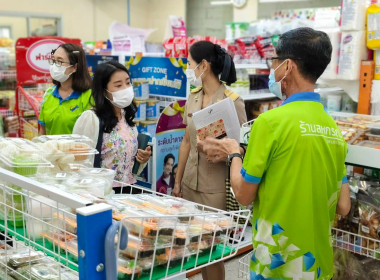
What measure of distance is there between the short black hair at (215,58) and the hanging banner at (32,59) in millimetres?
2173

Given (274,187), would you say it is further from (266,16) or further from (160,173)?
(266,16)

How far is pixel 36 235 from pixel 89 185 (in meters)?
0.21

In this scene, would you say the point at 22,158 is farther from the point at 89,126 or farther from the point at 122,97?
the point at 122,97

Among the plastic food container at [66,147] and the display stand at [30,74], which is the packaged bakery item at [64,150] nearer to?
the plastic food container at [66,147]

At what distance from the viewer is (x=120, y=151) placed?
265 centimetres

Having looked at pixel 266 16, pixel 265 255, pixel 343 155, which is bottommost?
pixel 265 255

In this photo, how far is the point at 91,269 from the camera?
971mm

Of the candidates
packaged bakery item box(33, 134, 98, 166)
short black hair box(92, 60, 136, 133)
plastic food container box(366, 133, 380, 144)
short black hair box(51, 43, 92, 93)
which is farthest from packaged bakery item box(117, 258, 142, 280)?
short black hair box(51, 43, 92, 93)

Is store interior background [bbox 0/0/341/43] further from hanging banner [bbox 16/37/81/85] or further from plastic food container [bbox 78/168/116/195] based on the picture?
plastic food container [bbox 78/168/116/195]

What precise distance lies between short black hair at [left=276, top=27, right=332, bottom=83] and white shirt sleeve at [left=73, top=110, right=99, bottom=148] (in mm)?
1381

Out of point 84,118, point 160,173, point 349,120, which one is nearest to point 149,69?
point 160,173

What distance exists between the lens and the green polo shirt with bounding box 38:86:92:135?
3182 millimetres

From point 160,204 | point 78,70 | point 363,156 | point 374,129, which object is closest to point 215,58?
point 78,70

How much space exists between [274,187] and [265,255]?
0.91 ft
